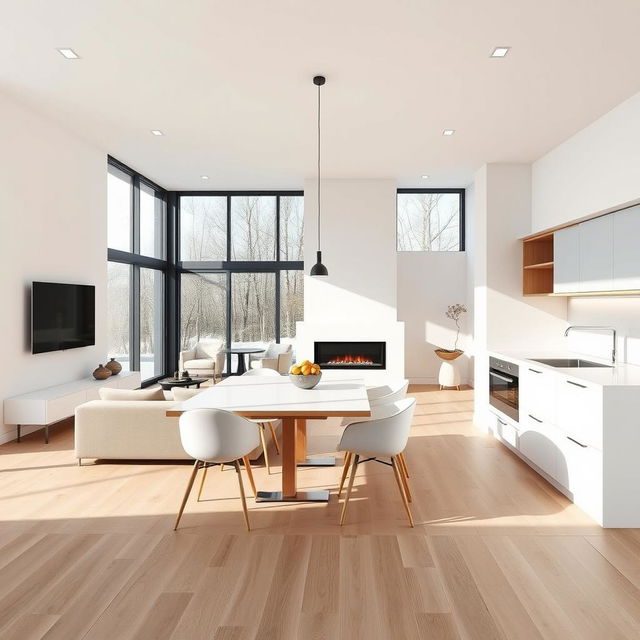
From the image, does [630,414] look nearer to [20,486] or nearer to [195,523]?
[195,523]

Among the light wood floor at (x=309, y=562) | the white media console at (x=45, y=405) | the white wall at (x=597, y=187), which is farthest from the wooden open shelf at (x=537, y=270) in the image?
the white media console at (x=45, y=405)

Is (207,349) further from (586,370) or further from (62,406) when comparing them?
(586,370)

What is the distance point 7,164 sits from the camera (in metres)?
5.11

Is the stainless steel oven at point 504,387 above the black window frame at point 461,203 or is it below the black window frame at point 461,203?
below

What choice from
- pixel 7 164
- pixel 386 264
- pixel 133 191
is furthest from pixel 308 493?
pixel 133 191

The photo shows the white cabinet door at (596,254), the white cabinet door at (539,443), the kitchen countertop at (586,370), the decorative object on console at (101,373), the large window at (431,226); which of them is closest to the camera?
the kitchen countertop at (586,370)

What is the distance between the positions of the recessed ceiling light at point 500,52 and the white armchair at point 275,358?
199 inches

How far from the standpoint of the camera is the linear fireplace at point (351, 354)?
7.86 meters

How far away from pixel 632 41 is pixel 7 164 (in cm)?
509

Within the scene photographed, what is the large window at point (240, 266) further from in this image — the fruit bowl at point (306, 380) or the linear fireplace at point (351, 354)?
the fruit bowl at point (306, 380)

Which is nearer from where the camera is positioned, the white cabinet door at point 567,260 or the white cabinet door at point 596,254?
the white cabinet door at point 596,254

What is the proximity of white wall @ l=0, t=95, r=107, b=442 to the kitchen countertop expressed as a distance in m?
4.61

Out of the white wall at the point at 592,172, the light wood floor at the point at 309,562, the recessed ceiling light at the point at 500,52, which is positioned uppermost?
the recessed ceiling light at the point at 500,52

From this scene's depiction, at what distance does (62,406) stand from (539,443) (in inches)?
169
